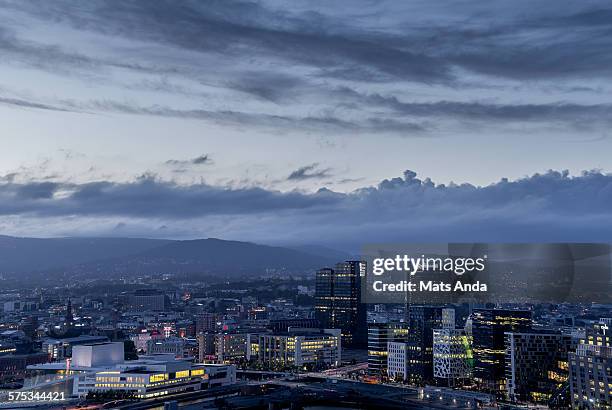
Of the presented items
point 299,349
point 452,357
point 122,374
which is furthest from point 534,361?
point 122,374

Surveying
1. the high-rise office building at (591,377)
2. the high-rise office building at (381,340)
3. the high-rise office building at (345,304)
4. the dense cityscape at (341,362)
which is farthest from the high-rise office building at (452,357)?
the high-rise office building at (345,304)

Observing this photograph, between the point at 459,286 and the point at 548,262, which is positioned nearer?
the point at 459,286

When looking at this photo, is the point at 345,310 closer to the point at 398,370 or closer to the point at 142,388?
the point at 398,370


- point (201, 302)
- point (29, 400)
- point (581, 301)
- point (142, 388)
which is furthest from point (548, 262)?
point (201, 302)

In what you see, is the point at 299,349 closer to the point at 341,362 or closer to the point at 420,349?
the point at 341,362

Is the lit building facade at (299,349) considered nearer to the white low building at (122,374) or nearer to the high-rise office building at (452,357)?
the white low building at (122,374)

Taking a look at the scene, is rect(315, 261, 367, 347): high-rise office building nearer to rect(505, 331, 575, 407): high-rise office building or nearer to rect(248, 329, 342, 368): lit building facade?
rect(248, 329, 342, 368): lit building facade

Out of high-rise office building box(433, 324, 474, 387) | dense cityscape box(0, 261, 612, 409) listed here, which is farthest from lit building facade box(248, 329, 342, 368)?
high-rise office building box(433, 324, 474, 387)
